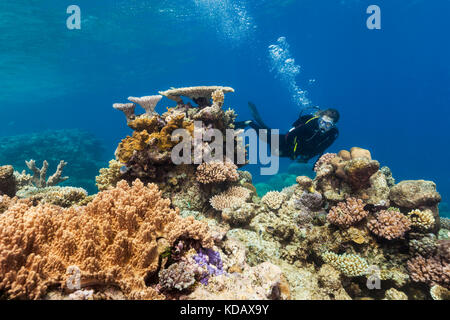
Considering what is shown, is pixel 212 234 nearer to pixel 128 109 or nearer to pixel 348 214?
pixel 348 214

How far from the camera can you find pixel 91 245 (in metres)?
2.17

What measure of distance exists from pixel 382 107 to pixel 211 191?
478 ft

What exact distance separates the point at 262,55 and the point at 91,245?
A: 7983 centimetres

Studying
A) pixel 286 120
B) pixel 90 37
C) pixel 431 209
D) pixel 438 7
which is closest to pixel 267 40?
pixel 438 7

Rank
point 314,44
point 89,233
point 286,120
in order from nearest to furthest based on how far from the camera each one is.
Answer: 1. point 89,233
2. point 314,44
3. point 286,120

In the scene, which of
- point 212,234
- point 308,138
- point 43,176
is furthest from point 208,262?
point 43,176

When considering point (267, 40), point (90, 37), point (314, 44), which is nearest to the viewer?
point (90, 37)

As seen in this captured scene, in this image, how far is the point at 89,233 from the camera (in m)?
2.26

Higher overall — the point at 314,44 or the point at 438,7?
the point at 314,44

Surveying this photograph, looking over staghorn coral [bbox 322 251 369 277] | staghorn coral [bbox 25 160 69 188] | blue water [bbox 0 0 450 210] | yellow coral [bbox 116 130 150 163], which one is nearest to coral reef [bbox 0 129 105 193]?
blue water [bbox 0 0 450 210]

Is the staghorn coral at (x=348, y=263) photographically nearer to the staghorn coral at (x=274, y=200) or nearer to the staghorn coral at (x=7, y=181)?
the staghorn coral at (x=274, y=200)

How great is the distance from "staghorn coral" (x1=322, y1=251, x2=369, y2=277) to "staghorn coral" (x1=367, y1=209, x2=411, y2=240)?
0.84 m

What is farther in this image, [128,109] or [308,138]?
[308,138]
